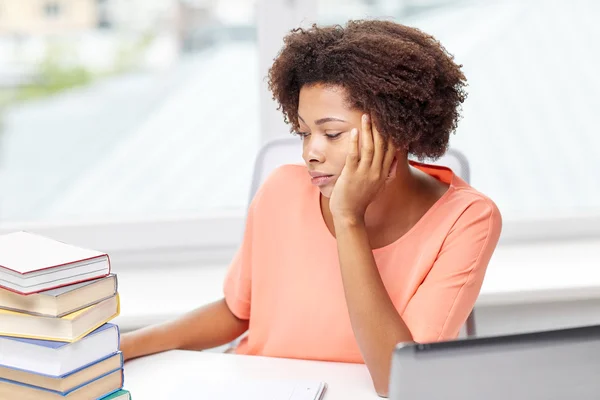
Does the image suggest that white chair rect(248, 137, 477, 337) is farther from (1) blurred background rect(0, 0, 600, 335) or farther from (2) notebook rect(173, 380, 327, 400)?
(2) notebook rect(173, 380, 327, 400)

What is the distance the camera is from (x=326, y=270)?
Result: 1.45 m

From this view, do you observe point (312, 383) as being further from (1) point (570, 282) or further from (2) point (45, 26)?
(2) point (45, 26)

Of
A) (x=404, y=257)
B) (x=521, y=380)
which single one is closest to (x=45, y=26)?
(x=404, y=257)

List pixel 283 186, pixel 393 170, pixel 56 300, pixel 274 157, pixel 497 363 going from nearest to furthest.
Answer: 1. pixel 497 363
2. pixel 56 300
3. pixel 393 170
4. pixel 283 186
5. pixel 274 157

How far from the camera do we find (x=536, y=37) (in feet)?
8.39

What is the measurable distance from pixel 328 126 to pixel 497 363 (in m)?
0.70

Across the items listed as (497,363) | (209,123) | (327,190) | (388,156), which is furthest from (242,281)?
(209,123)

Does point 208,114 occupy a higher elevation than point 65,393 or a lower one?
higher

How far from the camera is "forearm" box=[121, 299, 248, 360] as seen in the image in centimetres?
Result: 135

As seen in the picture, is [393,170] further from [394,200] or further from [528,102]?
[528,102]

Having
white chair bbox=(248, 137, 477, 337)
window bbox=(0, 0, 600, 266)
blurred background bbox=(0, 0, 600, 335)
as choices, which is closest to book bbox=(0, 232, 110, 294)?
white chair bbox=(248, 137, 477, 337)

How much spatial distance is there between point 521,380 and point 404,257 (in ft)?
2.24

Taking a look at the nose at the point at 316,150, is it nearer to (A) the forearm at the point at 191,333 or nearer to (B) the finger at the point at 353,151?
(B) the finger at the point at 353,151

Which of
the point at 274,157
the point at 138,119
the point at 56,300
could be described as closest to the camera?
the point at 56,300
